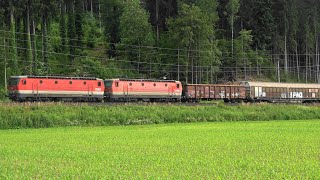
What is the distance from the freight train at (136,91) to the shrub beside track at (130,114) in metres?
5.95

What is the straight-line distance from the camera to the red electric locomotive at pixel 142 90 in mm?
51719

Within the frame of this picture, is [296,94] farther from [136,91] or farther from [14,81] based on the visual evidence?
[14,81]

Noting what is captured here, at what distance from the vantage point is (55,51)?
73750 millimetres

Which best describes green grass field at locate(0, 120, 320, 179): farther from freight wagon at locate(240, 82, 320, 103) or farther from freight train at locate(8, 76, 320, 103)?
freight wagon at locate(240, 82, 320, 103)

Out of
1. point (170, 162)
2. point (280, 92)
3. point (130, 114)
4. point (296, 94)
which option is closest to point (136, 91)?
point (130, 114)

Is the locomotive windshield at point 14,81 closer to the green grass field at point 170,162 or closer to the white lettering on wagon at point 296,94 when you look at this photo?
the green grass field at point 170,162

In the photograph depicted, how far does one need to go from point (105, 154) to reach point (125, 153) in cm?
81

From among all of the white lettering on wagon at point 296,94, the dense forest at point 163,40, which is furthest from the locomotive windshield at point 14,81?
the white lettering on wagon at point 296,94

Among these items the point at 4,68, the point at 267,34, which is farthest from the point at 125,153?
the point at 267,34

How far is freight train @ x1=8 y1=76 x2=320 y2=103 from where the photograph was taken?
151ft

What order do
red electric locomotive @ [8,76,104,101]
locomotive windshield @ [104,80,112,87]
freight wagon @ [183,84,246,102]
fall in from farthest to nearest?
freight wagon @ [183,84,246,102]
locomotive windshield @ [104,80,112,87]
red electric locomotive @ [8,76,104,101]

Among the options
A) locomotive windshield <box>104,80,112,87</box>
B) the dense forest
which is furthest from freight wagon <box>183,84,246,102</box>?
locomotive windshield <box>104,80,112,87</box>

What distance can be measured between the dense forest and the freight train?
9118mm

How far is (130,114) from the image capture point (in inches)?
1711
